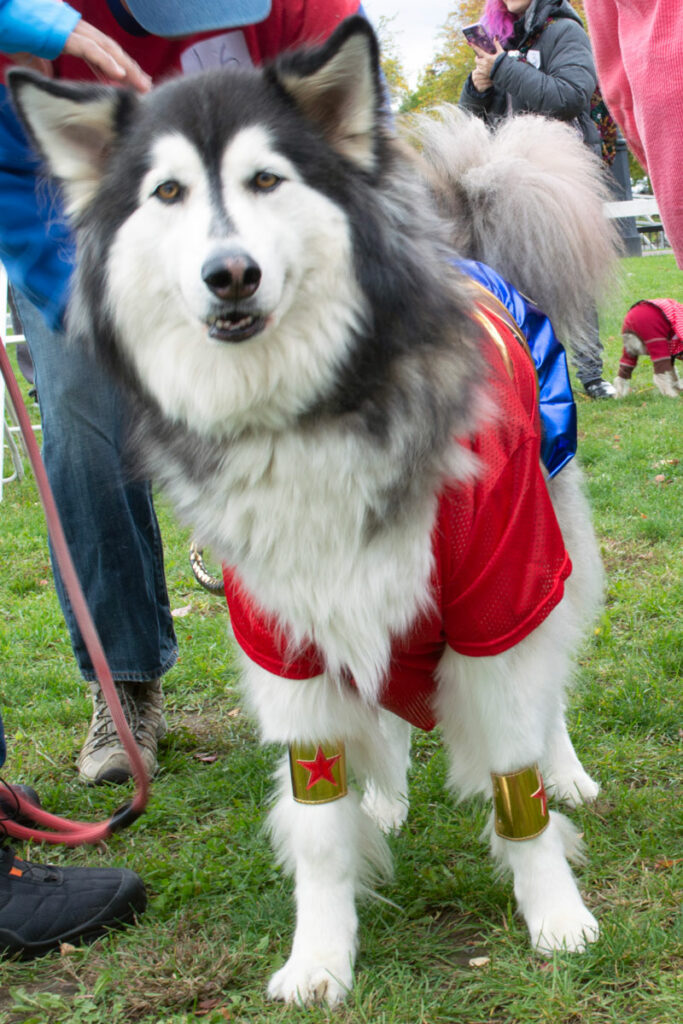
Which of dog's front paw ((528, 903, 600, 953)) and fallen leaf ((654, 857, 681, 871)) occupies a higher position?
dog's front paw ((528, 903, 600, 953))

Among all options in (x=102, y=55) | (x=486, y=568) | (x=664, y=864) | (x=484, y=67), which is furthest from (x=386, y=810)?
(x=484, y=67)

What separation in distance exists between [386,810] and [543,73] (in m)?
4.72

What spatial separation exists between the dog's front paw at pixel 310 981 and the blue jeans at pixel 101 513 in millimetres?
1124

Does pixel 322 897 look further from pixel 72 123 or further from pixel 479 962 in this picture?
pixel 72 123

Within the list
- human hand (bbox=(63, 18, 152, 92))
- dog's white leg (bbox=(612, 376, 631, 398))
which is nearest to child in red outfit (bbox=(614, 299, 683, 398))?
dog's white leg (bbox=(612, 376, 631, 398))

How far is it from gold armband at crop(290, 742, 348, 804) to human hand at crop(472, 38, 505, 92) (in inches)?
187

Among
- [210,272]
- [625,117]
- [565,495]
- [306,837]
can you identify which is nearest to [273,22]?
[625,117]

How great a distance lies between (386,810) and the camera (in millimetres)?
2494

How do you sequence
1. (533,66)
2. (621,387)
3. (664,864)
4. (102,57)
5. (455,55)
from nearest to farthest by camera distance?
(102,57) → (664,864) → (533,66) → (621,387) → (455,55)

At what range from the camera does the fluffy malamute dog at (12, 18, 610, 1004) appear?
1.65m

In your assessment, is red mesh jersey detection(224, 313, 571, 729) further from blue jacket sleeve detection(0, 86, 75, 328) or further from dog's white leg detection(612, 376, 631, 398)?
dog's white leg detection(612, 376, 631, 398)

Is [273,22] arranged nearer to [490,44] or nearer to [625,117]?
[625,117]

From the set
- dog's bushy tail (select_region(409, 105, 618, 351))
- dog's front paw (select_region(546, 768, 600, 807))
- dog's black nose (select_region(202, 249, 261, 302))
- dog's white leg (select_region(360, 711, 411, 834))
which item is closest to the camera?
dog's black nose (select_region(202, 249, 261, 302))

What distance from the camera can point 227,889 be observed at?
7.52 ft
